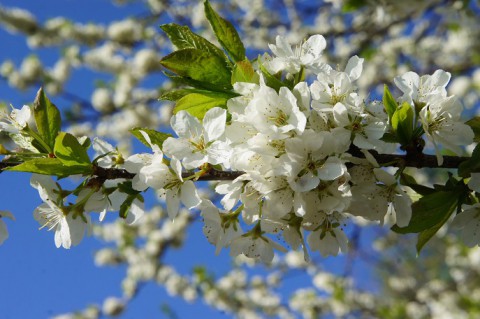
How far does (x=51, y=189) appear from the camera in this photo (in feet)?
3.55

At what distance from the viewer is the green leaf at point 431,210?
1027mm

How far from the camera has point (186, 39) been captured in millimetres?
1139

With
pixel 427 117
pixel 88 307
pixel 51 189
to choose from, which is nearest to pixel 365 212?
pixel 427 117

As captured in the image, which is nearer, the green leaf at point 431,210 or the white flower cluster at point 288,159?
the white flower cluster at point 288,159

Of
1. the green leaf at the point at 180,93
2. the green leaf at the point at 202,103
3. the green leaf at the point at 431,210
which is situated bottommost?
the green leaf at the point at 431,210

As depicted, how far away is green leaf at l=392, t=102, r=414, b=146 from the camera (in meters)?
0.96

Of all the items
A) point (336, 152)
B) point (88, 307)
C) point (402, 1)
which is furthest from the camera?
point (88, 307)

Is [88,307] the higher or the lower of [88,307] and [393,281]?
the higher

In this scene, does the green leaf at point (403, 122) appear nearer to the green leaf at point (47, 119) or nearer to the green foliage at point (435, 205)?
the green foliage at point (435, 205)

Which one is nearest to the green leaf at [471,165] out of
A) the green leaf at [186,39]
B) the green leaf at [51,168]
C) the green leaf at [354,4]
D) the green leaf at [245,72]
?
the green leaf at [245,72]

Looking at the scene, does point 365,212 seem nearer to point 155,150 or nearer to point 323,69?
point 323,69

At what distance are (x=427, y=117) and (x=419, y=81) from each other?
0.32 ft

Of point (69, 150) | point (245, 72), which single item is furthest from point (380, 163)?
point (69, 150)

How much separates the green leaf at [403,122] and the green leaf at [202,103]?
0.35 meters
